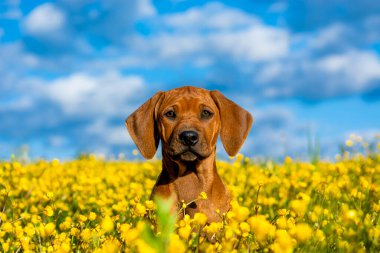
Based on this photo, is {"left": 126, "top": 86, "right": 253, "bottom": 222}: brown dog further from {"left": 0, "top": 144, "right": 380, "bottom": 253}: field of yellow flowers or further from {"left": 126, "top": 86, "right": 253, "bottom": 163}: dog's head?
{"left": 0, "top": 144, "right": 380, "bottom": 253}: field of yellow flowers

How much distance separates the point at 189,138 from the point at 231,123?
2.63ft

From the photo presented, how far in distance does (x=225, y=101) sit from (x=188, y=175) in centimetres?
96

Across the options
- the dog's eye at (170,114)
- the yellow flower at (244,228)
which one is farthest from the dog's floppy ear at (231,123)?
the yellow flower at (244,228)

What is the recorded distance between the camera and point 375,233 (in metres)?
3.40

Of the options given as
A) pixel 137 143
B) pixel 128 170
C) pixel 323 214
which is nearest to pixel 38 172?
pixel 128 170

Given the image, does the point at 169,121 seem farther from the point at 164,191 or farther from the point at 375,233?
the point at 375,233

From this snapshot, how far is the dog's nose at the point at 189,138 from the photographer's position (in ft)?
16.3

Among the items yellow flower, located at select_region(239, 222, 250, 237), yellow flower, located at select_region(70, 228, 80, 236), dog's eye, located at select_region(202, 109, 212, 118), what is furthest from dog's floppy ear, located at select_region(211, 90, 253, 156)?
yellow flower, located at select_region(239, 222, 250, 237)

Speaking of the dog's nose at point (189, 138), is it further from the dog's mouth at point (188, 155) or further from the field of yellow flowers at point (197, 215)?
the field of yellow flowers at point (197, 215)

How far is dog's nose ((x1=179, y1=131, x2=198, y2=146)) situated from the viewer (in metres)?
4.96

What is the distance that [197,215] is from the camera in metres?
3.38

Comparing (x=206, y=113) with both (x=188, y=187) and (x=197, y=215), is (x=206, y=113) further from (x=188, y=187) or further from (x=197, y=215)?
(x=197, y=215)

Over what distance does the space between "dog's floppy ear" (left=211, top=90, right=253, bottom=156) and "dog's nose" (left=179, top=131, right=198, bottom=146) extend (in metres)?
0.64

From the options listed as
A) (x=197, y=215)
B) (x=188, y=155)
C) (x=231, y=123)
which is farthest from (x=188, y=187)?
(x=197, y=215)
